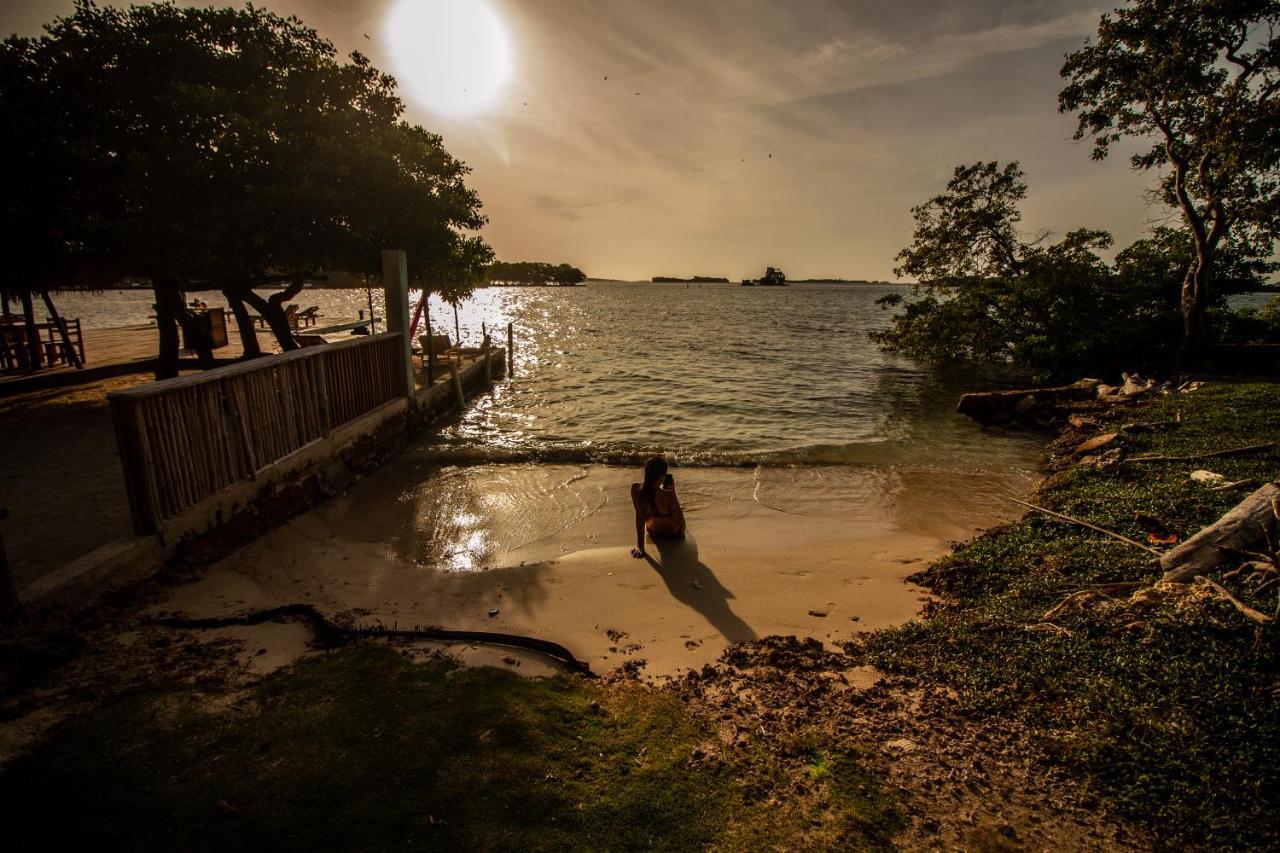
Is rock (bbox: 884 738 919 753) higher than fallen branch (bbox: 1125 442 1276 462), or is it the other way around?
fallen branch (bbox: 1125 442 1276 462)

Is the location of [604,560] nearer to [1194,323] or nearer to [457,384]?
[457,384]

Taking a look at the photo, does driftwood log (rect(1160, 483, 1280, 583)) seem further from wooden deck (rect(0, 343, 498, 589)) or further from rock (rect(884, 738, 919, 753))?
wooden deck (rect(0, 343, 498, 589))

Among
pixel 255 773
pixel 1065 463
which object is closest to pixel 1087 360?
pixel 1065 463

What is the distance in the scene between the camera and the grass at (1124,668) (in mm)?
2979

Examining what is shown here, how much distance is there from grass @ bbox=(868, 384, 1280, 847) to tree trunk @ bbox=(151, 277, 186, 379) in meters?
17.2

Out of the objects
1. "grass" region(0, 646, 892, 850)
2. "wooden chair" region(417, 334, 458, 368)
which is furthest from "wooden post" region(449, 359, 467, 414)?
"grass" region(0, 646, 892, 850)

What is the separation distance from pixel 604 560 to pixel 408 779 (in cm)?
412

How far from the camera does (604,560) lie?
705 cm

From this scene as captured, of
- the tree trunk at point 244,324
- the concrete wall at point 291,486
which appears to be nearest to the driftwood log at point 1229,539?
the concrete wall at point 291,486

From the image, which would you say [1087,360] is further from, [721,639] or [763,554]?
[721,639]

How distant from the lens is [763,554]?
745 cm

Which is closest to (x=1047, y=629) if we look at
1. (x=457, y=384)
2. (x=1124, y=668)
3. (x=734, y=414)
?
(x=1124, y=668)

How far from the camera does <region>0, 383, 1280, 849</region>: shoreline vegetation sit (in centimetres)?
283

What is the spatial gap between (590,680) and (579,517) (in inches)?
184
